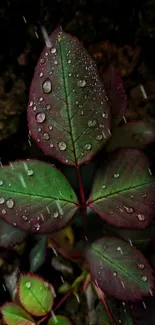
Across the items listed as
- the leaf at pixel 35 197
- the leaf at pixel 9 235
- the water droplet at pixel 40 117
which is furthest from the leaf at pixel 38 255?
the water droplet at pixel 40 117

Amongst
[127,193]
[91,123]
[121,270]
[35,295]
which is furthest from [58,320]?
[91,123]

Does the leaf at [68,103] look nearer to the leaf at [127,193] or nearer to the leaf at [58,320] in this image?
the leaf at [127,193]

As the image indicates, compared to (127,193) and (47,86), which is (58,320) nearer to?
(127,193)

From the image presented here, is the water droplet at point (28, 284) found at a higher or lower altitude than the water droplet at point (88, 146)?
lower

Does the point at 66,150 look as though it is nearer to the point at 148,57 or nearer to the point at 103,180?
the point at 103,180

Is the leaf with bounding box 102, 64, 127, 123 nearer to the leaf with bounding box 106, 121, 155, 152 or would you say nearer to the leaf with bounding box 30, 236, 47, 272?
the leaf with bounding box 106, 121, 155, 152

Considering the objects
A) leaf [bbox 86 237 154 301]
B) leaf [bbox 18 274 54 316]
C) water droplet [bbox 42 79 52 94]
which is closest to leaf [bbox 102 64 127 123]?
water droplet [bbox 42 79 52 94]
